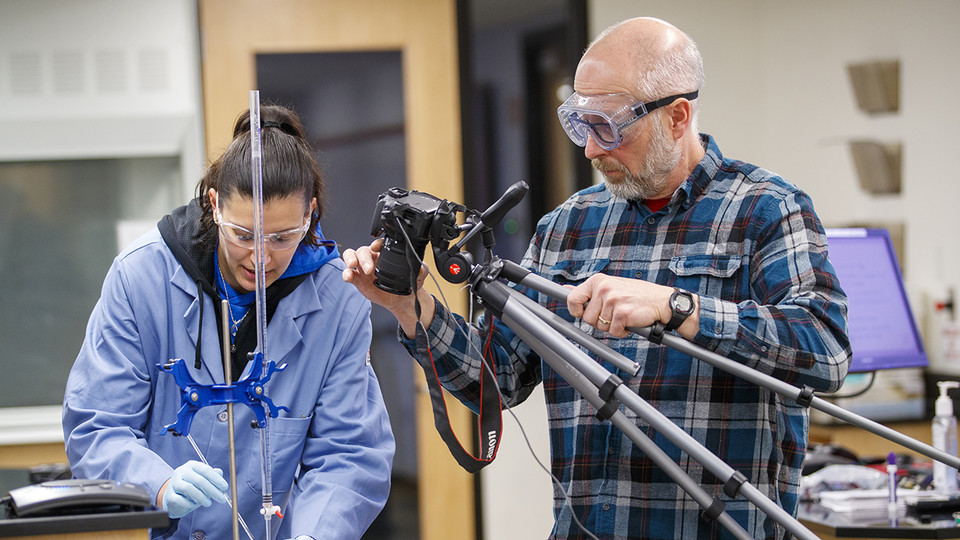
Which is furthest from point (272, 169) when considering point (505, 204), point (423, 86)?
point (423, 86)

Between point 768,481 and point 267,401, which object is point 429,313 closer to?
point 267,401

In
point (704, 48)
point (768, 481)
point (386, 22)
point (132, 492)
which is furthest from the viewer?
point (704, 48)

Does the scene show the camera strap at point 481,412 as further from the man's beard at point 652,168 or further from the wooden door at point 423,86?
the wooden door at point 423,86

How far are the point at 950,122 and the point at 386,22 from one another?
2.16m

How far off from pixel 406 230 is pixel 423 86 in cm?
254

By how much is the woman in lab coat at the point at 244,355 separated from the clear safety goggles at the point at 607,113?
518 millimetres

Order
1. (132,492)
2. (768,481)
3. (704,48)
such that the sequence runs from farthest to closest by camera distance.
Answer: (704,48) → (768,481) → (132,492)

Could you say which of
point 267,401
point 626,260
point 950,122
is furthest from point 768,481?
point 950,122

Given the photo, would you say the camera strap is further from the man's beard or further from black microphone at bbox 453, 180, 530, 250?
the man's beard

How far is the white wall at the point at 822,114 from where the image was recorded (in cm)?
360

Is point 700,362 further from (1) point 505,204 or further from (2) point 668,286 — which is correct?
(1) point 505,204

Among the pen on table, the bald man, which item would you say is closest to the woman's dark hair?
the bald man

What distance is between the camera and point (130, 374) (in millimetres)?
1731

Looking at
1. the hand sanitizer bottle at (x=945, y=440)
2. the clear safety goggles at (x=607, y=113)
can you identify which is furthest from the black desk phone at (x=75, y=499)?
the hand sanitizer bottle at (x=945, y=440)
